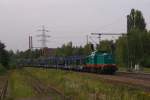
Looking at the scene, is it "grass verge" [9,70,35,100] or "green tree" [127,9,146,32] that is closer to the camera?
"grass verge" [9,70,35,100]

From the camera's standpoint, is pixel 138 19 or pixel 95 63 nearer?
pixel 95 63

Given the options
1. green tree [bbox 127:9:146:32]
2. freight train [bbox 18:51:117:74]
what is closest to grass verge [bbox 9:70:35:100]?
freight train [bbox 18:51:117:74]

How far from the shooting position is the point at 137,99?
1845 cm

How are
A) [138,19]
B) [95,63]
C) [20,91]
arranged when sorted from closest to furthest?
[20,91] → [95,63] → [138,19]

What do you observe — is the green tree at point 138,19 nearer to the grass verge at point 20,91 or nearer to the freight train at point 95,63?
the freight train at point 95,63

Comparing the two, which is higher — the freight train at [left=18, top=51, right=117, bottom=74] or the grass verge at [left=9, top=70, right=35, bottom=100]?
the freight train at [left=18, top=51, right=117, bottom=74]

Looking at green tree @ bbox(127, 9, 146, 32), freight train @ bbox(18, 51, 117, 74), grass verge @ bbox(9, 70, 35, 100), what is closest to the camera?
grass verge @ bbox(9, 70, 35, 100)

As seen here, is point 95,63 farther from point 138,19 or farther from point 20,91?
point 138,19

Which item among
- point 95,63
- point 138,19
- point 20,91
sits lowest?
point 20,91

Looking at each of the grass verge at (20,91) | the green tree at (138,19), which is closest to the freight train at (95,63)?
the grass verge at (20,91)

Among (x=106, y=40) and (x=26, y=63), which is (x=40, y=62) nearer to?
(x=106, y=40)

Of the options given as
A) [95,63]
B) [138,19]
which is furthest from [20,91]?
[138,19]

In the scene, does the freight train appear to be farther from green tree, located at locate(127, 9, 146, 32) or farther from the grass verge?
green tree, located at locate(127, 9, 146, 32)

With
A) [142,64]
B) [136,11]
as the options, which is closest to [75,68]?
[142,64]
